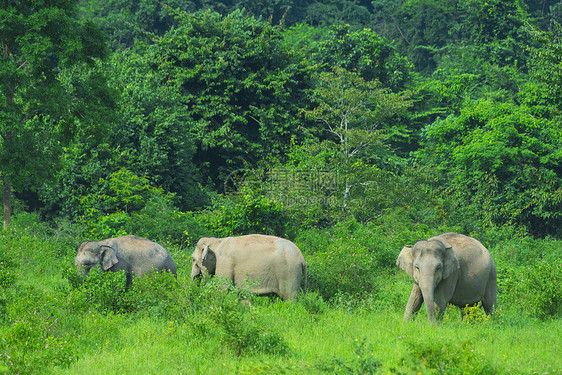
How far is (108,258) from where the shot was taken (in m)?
11.3

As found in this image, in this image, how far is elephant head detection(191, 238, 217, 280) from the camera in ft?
37.9

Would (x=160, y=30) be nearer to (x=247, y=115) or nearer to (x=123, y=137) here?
(x=247, y=115)

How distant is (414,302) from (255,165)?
18.5 meters

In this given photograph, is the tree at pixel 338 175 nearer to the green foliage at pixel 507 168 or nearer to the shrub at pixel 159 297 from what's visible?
the green foliage at pixel 507 168

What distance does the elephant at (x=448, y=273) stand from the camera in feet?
31.8

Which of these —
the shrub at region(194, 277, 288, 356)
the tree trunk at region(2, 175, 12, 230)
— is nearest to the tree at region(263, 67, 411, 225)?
the tree trunk at region(2, 175, 12, 230)

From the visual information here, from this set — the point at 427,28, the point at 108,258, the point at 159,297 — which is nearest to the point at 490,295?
the point at 159,297

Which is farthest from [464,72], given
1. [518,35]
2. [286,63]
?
[286,63]

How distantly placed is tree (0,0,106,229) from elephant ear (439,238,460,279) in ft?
35.6

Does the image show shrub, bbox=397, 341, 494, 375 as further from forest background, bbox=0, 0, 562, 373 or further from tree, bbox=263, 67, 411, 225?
tree, bbox=263, 67, 411, 225

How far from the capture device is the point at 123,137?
2297 centimetres

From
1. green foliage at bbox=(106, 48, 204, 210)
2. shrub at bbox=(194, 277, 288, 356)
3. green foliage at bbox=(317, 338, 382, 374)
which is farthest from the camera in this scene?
green foliage at bbox=(106, 48, 204, 210)

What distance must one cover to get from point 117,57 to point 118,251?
17.5 meters

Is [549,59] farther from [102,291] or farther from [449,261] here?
[102,291]
